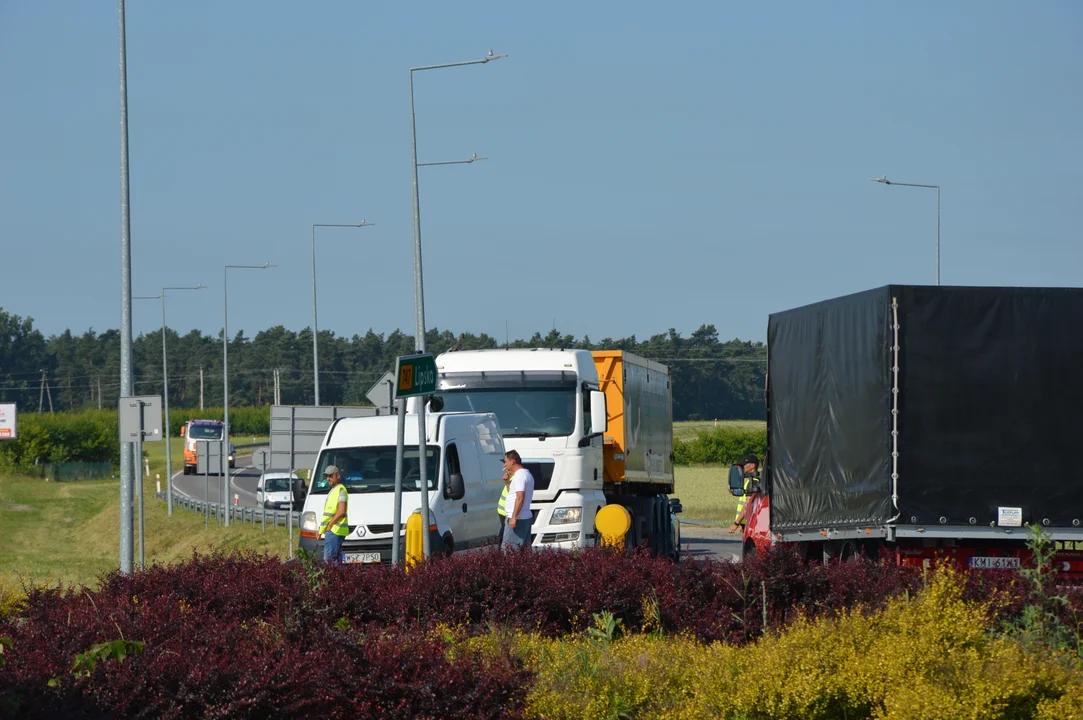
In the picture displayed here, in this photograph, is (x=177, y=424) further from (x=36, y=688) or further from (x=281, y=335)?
(x=36, y=688)

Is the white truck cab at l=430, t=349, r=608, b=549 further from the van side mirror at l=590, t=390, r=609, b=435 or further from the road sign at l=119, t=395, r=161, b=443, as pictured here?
the road sign at l=119, t=395, r=161, b=443

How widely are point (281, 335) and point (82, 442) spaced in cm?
5858

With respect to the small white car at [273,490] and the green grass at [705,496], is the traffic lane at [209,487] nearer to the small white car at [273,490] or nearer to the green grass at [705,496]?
the small white car at [273,490]

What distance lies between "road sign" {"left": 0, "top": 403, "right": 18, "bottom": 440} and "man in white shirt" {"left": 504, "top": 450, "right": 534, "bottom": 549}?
75440 mm

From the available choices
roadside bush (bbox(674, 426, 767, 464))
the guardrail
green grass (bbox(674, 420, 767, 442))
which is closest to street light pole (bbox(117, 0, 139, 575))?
the guardrail

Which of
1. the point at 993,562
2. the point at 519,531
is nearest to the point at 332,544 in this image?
the point at 519,531

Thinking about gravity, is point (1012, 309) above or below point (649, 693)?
above

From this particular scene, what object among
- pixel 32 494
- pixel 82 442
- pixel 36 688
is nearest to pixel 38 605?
pixel 36 688

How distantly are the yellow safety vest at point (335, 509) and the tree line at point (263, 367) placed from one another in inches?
4064

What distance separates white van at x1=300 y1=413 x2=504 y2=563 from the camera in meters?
17.3

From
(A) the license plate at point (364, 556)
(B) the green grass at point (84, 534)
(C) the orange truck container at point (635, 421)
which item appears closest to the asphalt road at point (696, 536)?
(C) the orange truck container at point (635, 421)

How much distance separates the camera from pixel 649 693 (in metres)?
6.78

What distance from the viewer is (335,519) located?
16719mm

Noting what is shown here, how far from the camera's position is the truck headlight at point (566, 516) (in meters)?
20.5
